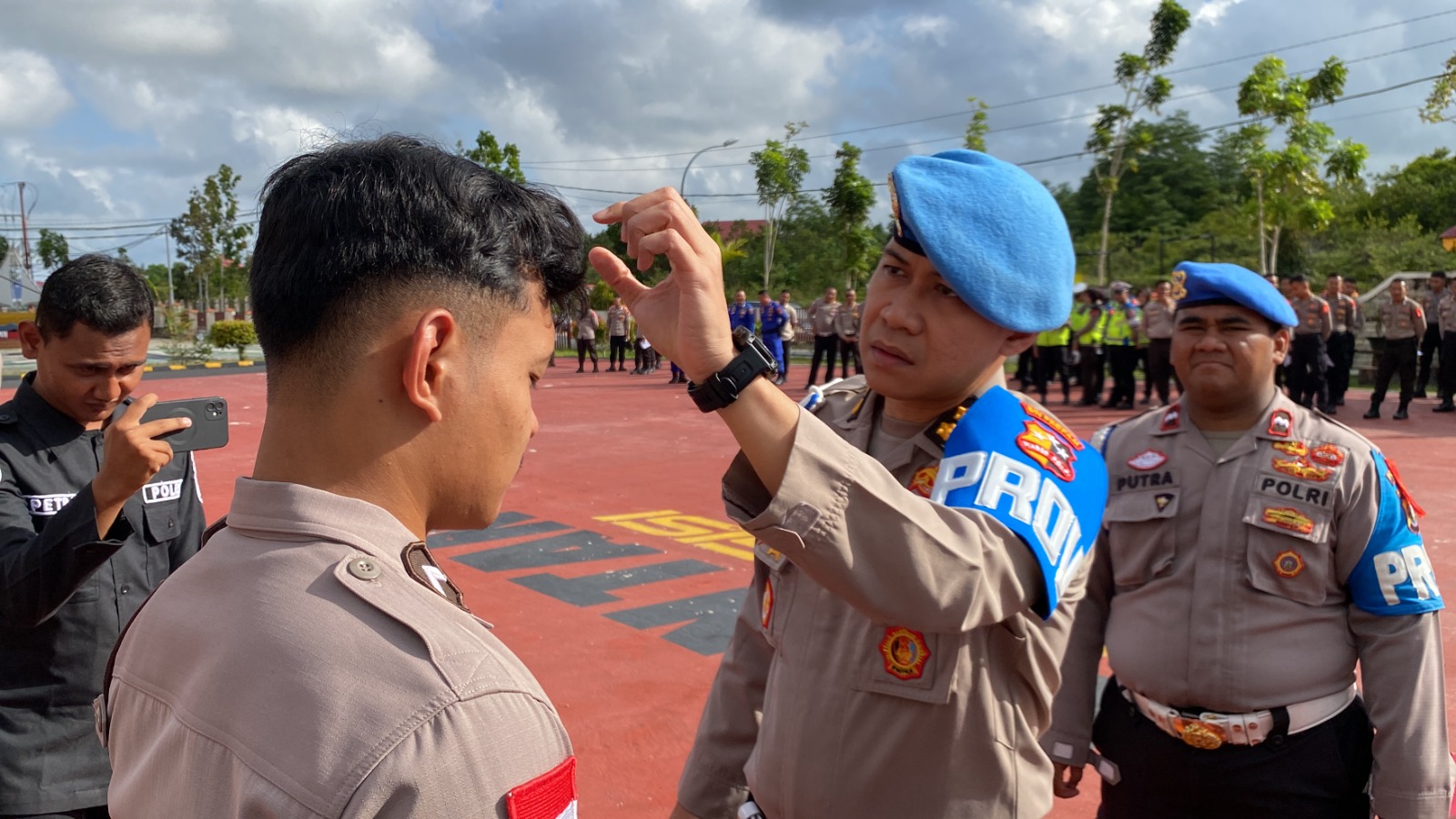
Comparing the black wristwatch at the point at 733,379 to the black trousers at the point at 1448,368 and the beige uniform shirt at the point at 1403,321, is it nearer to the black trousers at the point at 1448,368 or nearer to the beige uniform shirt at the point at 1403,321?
the beige uniform shirt at the point at 1403,321

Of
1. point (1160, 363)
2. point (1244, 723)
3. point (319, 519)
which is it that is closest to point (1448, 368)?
point (1160, 363)

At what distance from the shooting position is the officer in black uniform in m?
2.10

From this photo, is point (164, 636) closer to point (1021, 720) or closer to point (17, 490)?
point (1021, 720)

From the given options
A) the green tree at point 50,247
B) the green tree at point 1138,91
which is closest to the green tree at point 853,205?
the green tree at point 1138,91

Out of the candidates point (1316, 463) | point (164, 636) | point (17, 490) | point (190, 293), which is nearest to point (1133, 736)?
point (1316, 463)

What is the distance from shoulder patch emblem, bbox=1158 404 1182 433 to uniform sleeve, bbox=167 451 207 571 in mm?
2443

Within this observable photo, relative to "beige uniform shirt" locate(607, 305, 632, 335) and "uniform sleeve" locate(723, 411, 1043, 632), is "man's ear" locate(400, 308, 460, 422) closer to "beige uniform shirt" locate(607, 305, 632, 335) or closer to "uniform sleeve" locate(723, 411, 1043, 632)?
"uniform sleeve" locate(723, 411, 1043, 632)

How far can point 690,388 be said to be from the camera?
1.32m

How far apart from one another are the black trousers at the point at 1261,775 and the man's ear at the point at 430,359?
2.02 meters

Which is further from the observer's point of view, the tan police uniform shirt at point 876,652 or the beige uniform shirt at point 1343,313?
the beige uniform shirt at point 1343,313

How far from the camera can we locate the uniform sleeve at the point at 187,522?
267 cm

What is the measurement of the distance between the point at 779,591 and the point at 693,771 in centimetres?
43

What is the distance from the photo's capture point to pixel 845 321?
784 inches

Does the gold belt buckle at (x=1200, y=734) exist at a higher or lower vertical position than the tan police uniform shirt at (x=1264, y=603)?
lower
